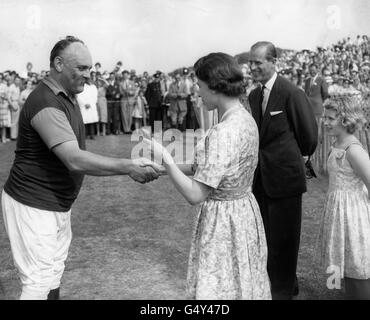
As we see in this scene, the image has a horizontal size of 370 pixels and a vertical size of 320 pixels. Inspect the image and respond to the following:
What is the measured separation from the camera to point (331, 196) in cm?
422

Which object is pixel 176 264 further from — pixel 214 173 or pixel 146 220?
pixel 214 173

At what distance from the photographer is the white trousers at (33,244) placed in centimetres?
338

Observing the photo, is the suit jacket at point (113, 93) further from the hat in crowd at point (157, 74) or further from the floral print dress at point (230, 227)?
the floral print dress at point (230, 227)

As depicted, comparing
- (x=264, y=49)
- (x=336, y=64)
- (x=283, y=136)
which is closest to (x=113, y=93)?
(x=336, y=64)

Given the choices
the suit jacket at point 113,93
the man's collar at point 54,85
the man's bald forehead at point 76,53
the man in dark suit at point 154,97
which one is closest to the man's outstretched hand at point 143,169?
the man's collar at point 54,85

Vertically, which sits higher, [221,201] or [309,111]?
[309,111]

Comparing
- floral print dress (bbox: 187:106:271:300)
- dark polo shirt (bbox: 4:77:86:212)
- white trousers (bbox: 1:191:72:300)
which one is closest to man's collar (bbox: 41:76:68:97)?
dark polo shirt (bbox: 4:77:86:212)

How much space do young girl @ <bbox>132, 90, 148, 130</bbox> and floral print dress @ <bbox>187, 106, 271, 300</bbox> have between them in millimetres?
16359

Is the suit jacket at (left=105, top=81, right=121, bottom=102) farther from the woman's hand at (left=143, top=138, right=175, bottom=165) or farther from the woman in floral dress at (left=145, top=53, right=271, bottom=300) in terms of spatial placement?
the woman's hand at (left=143, top=138, right=175, bottom=165)

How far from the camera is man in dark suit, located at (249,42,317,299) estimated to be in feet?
13.9

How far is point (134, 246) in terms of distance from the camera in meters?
5.98

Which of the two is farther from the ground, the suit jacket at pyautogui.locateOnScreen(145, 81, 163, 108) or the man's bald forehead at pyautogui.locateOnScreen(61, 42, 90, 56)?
the man's bald forehead at pyautogui.locateOnScreen(61, 42, 90, 56)

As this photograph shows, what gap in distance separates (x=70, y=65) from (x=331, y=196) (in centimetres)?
241
